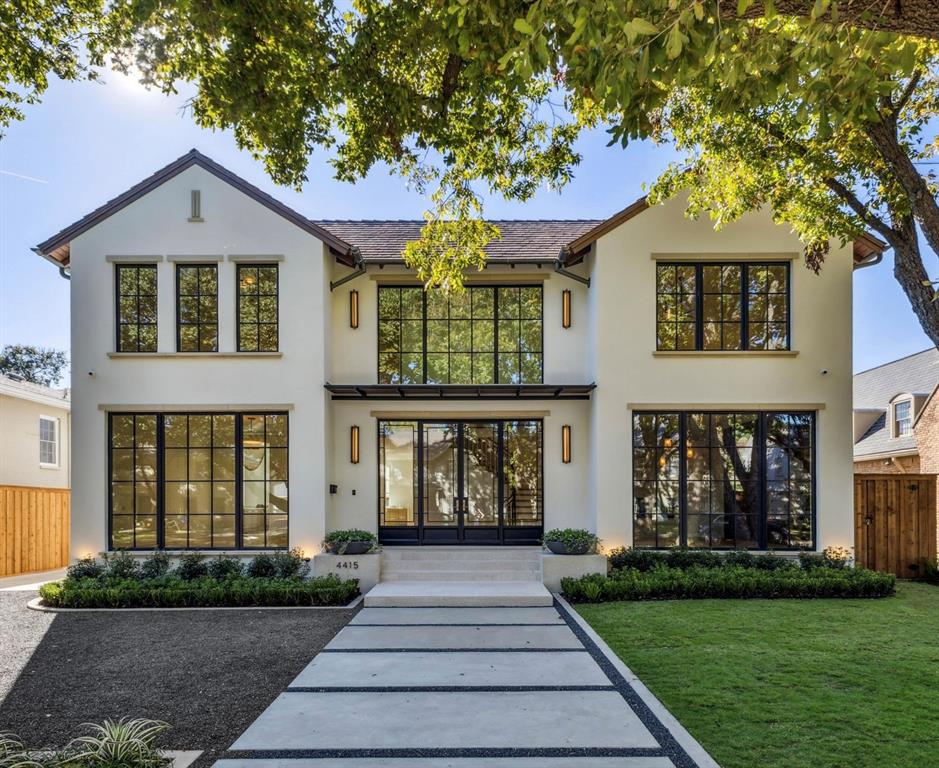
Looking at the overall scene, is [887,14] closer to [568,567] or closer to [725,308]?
[725,308]

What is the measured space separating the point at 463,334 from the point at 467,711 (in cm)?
836

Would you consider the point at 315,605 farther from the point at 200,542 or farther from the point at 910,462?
the point at 910,462

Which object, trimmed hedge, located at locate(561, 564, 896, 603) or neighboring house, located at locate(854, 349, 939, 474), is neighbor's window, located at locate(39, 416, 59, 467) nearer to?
trimmed hedge, located at locate(561, 564, 896, 603)

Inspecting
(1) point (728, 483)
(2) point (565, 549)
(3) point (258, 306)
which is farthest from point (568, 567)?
(3) point (258, 306)

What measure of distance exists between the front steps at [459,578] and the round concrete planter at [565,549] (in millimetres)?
623

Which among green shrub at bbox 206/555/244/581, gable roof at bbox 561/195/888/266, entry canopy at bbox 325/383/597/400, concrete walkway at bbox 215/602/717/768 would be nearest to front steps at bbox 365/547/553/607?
concrete walkway at bbox 215/602/717/768

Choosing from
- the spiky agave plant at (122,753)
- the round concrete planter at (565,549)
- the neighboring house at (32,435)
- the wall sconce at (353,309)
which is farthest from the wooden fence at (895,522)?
the neighboring house at (32,435)

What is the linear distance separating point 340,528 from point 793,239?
1071 centimetres

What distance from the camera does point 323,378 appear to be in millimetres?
11406

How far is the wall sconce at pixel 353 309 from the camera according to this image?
40.3 ft

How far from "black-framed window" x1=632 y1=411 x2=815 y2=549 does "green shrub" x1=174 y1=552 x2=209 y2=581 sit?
8043 mm

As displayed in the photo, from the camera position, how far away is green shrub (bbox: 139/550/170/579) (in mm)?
10547

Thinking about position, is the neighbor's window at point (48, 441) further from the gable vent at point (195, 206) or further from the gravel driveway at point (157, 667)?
the gable vent at point (195, 206)

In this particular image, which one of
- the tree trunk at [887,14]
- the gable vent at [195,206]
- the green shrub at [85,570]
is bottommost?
the green shrub at [85,570]
